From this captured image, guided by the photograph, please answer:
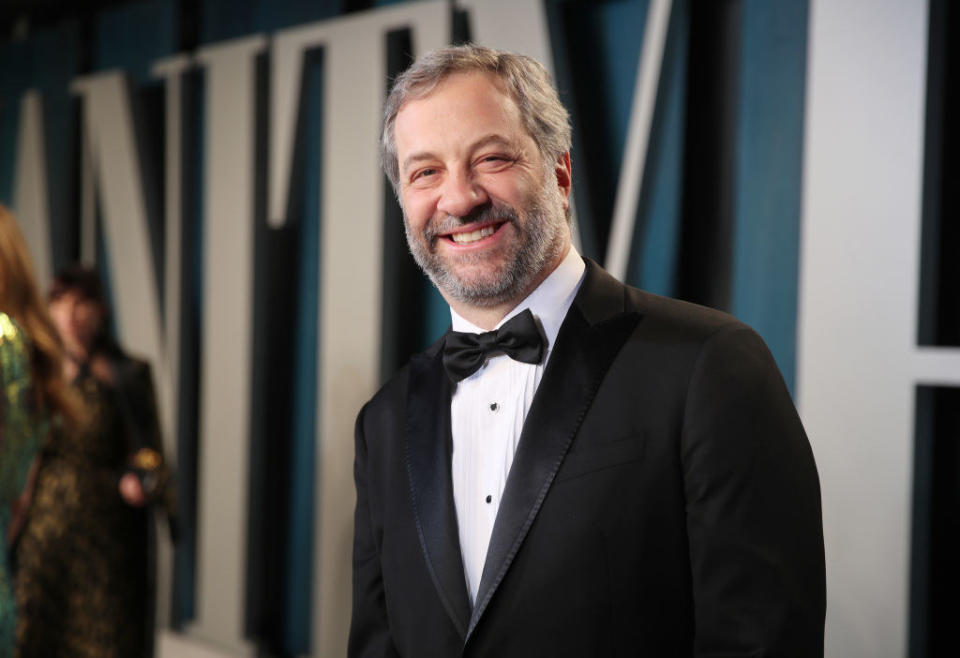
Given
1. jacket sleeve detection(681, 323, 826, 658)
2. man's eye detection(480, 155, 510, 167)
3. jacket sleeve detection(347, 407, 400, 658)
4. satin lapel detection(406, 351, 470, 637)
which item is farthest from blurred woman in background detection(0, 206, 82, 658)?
jacket sleeve detection(681, 323, 826, 658)

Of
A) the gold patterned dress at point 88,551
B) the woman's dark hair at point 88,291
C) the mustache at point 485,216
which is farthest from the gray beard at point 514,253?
the woman's dark hair at point 88,291

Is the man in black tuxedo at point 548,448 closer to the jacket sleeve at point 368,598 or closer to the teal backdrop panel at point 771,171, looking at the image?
the jacket sleeve at point 368,598

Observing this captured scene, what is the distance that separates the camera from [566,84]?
243 cm

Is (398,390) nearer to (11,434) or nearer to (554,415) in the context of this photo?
(554,415)

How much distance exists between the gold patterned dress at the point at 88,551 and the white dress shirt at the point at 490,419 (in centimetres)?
204

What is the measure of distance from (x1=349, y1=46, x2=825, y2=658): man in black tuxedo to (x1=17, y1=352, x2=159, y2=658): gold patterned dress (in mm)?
1807

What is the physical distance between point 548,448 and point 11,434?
116cm

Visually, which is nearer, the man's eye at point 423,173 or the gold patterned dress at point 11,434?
the man's eye at point 423,173

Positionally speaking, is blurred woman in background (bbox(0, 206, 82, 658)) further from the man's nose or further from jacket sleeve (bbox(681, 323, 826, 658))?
jacket sleeve (bbox(681, 323, 826, 658))

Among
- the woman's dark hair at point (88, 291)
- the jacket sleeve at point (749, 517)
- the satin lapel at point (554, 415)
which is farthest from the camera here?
the woman's dark hair at point (88, 291)

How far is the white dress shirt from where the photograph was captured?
129 centimetres

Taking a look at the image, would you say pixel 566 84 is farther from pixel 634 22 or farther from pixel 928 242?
pixel 928 242

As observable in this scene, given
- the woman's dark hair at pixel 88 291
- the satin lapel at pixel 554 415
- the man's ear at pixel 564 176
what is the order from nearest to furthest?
the satin lapel at pixel 554 415 → the man's ear at pixel 564 176 → the woman's dark hair at pixel 88 291

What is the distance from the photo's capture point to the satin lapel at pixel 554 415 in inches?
47.3
